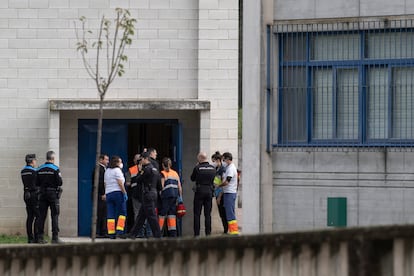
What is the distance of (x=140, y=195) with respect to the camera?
2688 centimetres

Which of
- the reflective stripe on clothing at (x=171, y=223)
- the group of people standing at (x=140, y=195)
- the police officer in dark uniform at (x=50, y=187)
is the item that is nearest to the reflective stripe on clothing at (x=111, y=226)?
the group of people standing at (x=140, y=195)

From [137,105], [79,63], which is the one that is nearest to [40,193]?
[137,105]

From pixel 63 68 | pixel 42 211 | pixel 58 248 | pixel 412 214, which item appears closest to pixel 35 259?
pixel 58 248

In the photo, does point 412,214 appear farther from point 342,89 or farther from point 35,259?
point 35,259

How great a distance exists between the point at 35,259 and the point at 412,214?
10.8 metres

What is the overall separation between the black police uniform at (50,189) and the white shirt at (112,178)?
1668 millimetres

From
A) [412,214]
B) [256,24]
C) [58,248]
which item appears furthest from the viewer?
[256,24]

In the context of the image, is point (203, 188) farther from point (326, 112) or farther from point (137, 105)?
point (326, 112)

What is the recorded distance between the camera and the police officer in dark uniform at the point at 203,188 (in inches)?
1040

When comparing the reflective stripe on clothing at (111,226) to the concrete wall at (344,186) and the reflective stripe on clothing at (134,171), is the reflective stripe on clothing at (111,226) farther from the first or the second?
the concrete wall at (344,186)

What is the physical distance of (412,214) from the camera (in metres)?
19.5

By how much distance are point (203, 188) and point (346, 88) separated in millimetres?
7098

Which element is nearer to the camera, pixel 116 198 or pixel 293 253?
pixel 293 253

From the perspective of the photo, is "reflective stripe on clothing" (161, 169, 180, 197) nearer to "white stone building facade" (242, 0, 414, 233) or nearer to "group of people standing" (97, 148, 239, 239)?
"group of people standing" (97, 148, 239, 239)
